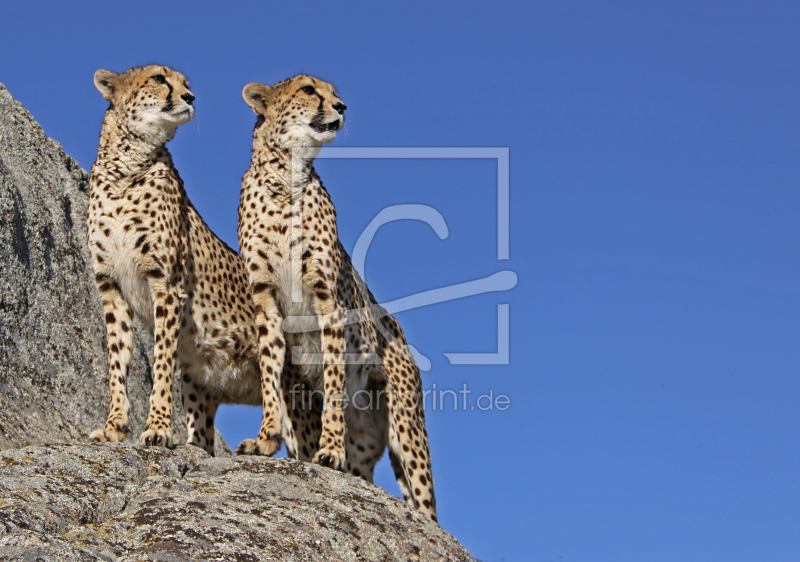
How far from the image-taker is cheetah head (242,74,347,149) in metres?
7.04

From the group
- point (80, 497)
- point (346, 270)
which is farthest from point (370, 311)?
point (80, 497)

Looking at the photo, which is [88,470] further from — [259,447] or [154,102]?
[154,102]

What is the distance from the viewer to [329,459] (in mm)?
6195

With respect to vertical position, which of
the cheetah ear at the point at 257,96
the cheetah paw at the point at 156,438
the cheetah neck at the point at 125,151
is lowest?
the cheetah paw at the point at 156,438

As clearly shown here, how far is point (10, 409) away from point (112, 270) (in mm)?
1059

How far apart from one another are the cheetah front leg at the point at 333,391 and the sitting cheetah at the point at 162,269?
1.17ft

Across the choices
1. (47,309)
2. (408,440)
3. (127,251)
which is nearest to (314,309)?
(408,440)

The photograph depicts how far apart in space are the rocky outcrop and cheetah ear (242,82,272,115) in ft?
5.56

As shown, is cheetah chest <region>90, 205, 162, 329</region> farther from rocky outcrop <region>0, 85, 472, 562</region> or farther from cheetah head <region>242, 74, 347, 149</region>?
cheetah head <region>242, 74, 347, 149</region>

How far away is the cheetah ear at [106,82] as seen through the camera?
22.8 feet

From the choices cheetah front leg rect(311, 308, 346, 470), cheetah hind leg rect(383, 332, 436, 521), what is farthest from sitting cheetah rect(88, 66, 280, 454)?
cheetah hind leg rect(383, 332, 436, 521)

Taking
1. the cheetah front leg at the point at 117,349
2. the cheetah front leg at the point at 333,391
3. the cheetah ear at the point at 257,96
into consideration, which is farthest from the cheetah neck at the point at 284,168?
the cheetah front leg at the point at 117,349

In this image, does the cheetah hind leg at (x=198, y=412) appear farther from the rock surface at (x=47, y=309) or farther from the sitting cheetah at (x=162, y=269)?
the rock surface at (x=47, y=309)

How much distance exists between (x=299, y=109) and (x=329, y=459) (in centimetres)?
252
